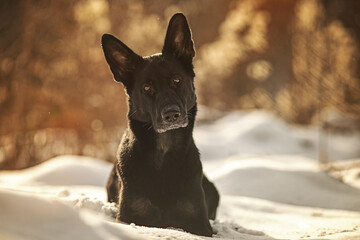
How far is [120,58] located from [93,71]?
693 centimetres

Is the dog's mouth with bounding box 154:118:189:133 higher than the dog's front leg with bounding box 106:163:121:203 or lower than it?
higher

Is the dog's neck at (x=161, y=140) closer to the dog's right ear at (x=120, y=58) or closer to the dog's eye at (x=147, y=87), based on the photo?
the dog's eye at (x=147, y=87)

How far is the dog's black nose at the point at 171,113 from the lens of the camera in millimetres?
2504

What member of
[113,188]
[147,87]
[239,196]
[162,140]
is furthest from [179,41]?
[239,196]

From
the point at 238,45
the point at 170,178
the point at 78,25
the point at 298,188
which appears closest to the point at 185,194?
the point at 170,178

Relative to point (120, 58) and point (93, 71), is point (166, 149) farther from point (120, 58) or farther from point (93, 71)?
point (93, 71)

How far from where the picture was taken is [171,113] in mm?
2498

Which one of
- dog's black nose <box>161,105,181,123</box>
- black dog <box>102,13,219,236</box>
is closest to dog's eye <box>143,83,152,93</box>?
black dog <box>102,13,219,236</box>

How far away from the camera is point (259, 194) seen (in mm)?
5305

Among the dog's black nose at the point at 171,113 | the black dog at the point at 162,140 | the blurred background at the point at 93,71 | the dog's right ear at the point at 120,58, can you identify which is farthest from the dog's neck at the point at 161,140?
the blurred background at the point at 93,71

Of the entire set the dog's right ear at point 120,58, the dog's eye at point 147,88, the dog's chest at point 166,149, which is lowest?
the dog's chest at point 166,149

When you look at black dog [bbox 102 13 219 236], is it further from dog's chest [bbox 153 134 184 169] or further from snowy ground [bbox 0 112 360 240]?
snowy ground [bbox 0 112 360 240]

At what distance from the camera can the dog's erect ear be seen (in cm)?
287

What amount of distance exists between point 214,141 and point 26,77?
6243mm
